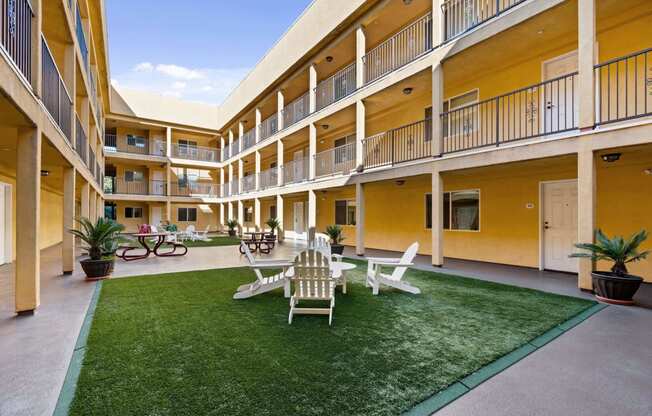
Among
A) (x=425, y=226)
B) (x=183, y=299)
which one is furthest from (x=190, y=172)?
(x=183, y=299)

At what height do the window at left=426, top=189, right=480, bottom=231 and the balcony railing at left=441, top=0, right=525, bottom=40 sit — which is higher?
the balcony railing at left=441, top=0, right=525, bottom=40

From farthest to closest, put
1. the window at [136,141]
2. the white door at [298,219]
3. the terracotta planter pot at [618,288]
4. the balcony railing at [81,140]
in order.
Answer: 1. the window at [136,141]
2. the white door at [298,219]
3. the balcony railing at [81,140]
4. the terracotta planter pot at [618,288]

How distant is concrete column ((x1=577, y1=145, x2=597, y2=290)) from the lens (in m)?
6.13

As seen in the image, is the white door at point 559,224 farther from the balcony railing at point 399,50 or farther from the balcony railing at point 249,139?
the balcony railing at point 249,139

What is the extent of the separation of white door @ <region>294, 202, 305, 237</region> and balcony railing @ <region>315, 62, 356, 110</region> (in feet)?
23.6

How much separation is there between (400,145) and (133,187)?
2173 centimetres

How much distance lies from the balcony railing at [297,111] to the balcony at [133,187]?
12886 mm

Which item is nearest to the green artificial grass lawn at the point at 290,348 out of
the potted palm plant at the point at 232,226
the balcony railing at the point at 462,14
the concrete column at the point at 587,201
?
the concrete column at the point at 587,201

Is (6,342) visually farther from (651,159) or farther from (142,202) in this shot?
(142,202)

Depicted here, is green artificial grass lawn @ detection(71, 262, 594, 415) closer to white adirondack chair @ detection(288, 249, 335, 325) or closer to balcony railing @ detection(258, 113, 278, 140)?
white adirondack chair @ detection(288, 249, 335, 325)

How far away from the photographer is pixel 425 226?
40.2ft

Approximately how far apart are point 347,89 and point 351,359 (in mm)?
13144

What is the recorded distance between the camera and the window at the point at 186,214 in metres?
27.5

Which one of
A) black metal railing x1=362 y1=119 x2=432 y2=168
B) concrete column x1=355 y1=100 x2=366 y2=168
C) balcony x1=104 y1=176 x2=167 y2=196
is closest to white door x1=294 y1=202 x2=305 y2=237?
black metal railing x1=362 y1=119 x2=432 y2=168
